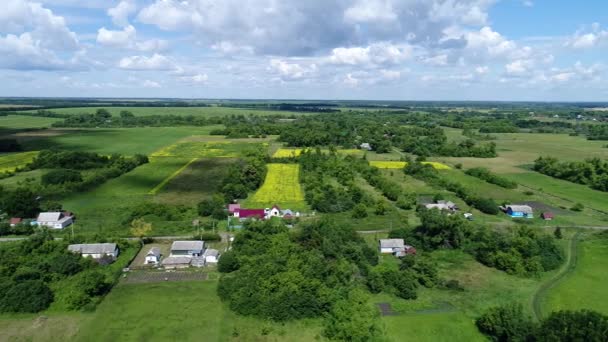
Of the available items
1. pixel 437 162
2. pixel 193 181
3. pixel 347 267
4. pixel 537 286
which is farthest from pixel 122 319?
pixel 437 162

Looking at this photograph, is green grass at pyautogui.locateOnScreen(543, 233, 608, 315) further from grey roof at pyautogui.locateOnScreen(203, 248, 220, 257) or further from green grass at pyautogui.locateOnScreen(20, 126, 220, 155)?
green grass at pyautogui.locateOnScreen(20, 126, 220, 155)

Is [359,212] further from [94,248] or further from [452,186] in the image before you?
[94,248]

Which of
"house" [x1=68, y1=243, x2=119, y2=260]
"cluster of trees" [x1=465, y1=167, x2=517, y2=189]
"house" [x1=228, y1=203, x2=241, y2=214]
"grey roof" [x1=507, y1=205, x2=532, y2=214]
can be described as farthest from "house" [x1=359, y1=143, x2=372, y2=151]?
"house" [x1=68, y1=243, x2=119, y2=260]

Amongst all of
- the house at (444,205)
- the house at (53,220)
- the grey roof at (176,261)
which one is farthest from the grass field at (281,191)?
the house at (53,220)

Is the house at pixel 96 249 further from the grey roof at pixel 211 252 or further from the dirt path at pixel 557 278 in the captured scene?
the dirt path at pixel 557 278

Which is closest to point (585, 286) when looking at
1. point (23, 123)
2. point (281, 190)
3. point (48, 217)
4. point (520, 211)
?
point (520, 211)

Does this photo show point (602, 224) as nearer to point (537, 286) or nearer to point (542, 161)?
point (537, 286)
